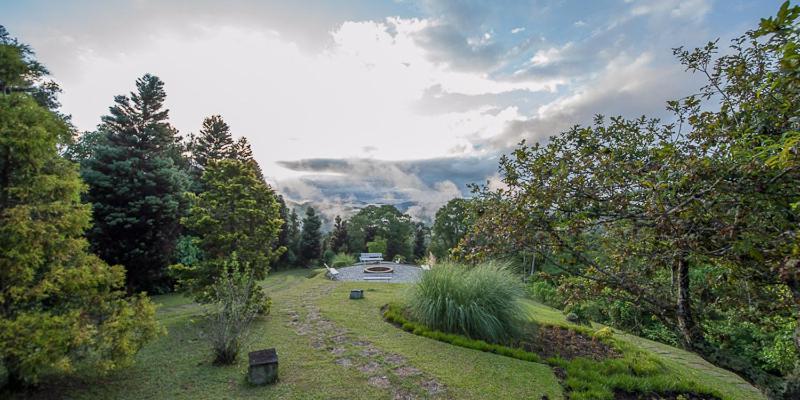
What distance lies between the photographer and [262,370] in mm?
3816

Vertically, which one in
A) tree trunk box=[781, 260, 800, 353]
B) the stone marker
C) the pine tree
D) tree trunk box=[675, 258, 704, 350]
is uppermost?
the pine tree

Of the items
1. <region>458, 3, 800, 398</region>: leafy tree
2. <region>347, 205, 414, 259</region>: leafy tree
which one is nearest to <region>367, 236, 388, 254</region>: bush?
<region>347, 205, 414, 259</region>: leafy tree

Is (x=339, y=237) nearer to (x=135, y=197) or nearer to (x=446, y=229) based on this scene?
(x=446, y=229)

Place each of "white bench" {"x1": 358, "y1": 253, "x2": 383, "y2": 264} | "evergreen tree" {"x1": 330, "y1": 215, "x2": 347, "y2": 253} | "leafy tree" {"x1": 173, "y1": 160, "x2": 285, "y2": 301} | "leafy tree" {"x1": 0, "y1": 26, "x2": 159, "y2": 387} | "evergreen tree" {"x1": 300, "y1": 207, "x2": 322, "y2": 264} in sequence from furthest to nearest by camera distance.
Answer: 1. "evergreen tree" {"x1": 330, "y1": 215, "x2": 347, "y2": 253}
2. "evergreen tree" {"x1": 300, "y1": 207, "x2": 322, "y2": 264}
3. "white bench" {"x1": 358, "y1": 253, "x2": 383, "y2": 264}
4. "leafy tree" {"x1": 173, "y1": 160, "x2": 285, "y2": 301}
5. "leafy tree" {"x1": 0, "y1": 26, "x2": 159, "y2": 387}


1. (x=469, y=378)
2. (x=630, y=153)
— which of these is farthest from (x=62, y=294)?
(x=630, y=153)

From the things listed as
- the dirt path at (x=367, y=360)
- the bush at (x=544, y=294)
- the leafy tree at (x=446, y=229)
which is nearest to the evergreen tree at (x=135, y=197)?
the dirt path at (x=367, y=360)

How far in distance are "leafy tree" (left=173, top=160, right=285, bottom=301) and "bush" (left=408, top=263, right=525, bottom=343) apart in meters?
3.63

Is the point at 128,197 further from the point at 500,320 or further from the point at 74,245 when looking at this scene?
the point at 500,320

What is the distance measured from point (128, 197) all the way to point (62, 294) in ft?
27.7

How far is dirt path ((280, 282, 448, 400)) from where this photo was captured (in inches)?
148

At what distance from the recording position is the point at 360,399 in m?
3.51

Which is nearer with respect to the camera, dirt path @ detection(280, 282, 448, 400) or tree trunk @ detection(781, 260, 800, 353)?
tree trunk @ detection(781, 260, 800, 353)

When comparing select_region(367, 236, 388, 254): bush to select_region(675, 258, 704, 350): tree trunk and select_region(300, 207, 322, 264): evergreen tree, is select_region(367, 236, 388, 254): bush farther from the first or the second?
select_region(675, 258, 704, 350): tree trunk

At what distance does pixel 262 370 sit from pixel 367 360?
144 centimetres
